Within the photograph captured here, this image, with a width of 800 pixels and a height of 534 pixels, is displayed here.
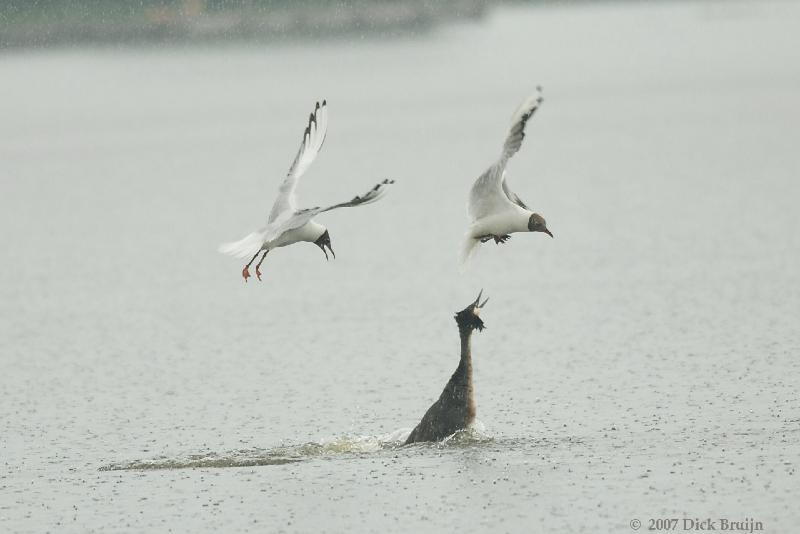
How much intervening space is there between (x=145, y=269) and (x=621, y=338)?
46.1 feet

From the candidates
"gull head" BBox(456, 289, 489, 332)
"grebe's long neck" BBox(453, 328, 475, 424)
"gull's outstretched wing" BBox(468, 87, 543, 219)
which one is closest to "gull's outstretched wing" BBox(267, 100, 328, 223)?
"gull's outstretched wing" BBox(468, 87, 543, 219)

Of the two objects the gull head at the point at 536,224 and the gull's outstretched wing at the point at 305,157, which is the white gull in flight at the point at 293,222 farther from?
the gull head at the point at 536,224

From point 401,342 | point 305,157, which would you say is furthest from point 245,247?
point 401,342

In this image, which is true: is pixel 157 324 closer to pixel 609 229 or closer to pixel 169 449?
pixel 169 449

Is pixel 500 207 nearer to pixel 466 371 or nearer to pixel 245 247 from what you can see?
pixel 466 371

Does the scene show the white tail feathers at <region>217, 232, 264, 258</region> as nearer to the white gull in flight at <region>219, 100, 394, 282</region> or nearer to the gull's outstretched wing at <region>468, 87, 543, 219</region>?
the white gull in flight at <region>219, 100, 394, 282</region>

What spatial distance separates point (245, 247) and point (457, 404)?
3304mm

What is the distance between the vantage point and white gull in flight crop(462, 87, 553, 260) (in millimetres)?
16984

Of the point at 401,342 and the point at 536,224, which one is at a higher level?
the point at 536,224

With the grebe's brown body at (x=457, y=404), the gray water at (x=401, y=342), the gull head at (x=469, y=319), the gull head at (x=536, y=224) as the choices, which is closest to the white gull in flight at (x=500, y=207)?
the gull head at (x=536, y=224)

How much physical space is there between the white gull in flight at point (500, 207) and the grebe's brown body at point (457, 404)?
3.63 feet

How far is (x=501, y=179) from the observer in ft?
57.1

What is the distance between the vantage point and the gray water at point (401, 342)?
1684 centimetres

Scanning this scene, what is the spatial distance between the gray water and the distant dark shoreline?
74074 mm
